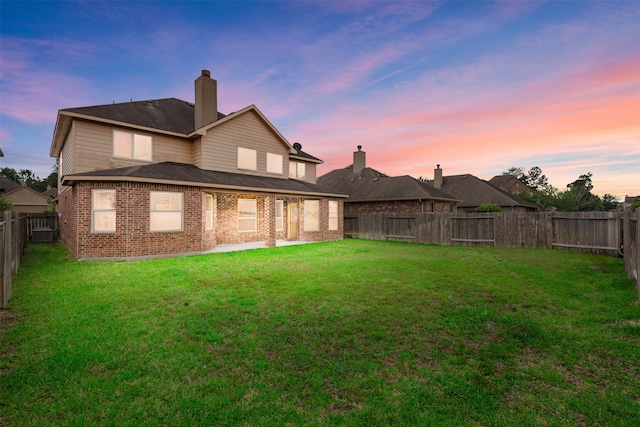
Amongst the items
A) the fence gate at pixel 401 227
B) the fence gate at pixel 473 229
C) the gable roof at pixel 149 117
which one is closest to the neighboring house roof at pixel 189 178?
the gable roof at pixel 149 117

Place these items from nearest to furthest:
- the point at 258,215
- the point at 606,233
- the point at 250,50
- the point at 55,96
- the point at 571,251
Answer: the point at 606,233, the point at 571,251, the point at 250,50, the point at 258,215, the point at 55,96

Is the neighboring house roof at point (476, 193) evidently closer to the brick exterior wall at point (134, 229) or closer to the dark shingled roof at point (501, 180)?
the dark shingled roof at point (501, 180)

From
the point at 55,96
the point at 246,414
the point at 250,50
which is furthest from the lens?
the point at 55,96

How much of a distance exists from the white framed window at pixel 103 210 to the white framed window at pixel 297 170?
12.1 m

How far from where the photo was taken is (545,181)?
83.2 meters

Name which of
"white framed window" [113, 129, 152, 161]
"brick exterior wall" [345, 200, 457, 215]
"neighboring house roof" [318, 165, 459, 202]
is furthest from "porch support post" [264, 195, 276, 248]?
"brick exterior wall" [345, 200, 457, 215]

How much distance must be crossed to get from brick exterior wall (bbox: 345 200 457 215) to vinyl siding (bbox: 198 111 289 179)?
10.8 metres

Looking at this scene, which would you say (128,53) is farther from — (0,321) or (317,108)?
(0,321)

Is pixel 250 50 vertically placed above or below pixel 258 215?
above

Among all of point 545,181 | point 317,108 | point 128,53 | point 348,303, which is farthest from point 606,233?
point 545,181

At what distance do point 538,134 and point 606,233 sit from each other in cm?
1040

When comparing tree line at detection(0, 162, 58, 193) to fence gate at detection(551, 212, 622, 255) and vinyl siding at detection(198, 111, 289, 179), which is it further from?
fence gate at detection(551, 212, 622, 255)

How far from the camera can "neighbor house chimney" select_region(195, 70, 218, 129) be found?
54.2ft

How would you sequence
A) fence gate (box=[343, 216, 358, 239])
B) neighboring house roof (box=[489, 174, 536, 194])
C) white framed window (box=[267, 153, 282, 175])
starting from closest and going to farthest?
white framed window (box=[267, 153, 282, 175]) → fence gate (box=[343, 216, 358, 239]) → neighboring house roof (box=[489, 174, 536, 194])
